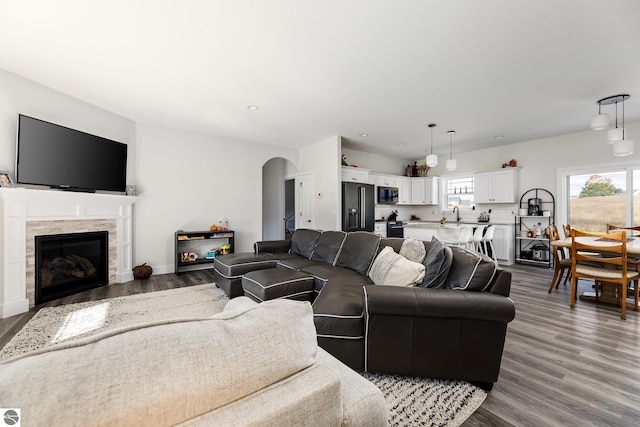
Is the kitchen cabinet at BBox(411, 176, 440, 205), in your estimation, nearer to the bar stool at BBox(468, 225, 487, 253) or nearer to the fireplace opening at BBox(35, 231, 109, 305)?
the bar stool at BBox(468, 225, 487, 253)

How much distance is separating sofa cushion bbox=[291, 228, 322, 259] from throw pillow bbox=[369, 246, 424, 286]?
4.94ft

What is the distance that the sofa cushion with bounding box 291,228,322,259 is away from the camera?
411 centimetres

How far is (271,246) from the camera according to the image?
441 centimetres

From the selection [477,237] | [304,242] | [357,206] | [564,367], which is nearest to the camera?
[564,367]

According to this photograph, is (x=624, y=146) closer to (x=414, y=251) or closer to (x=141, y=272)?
(x=414, y=251)

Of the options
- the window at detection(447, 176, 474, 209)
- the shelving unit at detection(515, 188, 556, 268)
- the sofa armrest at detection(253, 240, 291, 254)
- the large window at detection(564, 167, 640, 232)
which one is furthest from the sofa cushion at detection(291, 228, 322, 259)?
the large window at detection(564, 167, 640, 232)

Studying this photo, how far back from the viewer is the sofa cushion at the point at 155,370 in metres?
0.40

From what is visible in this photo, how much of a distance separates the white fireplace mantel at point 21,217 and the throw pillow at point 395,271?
3.92m

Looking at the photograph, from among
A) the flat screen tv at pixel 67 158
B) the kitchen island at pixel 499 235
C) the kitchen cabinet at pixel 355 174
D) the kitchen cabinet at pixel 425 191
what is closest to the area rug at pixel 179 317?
the flat screen tv at pixel 67 158

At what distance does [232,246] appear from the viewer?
5344mm

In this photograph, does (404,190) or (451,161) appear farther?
(404,190)

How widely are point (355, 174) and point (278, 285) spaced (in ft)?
12.6

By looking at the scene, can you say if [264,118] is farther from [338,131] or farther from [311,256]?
[311,256]

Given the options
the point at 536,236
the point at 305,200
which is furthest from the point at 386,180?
the point at 536,236
